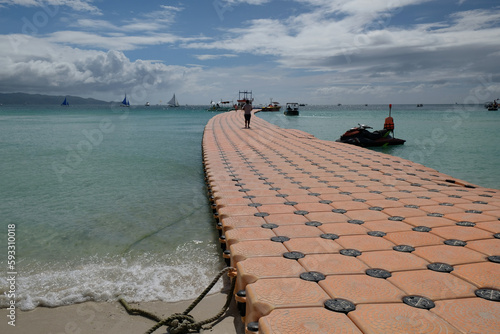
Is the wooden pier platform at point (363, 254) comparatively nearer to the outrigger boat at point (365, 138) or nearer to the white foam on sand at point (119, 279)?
the white foam on sand at point (119, 279)

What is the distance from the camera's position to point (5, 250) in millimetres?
4617

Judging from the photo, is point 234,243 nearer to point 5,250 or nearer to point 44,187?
point 5,250

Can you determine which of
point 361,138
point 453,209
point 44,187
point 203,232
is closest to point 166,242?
point 203,232

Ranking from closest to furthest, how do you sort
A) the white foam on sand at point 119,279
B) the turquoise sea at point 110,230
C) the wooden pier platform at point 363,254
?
the wooden pier platform at point 363,254, the white foam on sand at point 119,279, the turquoise sea at point 110,230

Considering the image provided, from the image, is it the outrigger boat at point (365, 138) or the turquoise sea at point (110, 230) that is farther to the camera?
the outrigger boat at point (365, 138)

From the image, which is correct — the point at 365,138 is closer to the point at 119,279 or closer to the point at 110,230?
the point at 110,230

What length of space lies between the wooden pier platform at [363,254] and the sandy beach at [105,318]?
413 mm

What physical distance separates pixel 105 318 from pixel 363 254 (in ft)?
7.48

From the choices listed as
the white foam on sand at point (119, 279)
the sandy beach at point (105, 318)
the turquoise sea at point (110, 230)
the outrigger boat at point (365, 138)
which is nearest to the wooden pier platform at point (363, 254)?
the sandy beach at point (105, 318)

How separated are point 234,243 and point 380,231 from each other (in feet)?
4.80

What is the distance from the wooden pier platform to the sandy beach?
413 millimetres

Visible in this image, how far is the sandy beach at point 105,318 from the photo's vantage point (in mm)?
2914

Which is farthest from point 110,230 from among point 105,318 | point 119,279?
point 105,318

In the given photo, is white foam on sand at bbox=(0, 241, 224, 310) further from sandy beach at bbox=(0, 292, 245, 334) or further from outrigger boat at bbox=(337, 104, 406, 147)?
outrigger boat at bbox=(337, 104, 406, 147)
